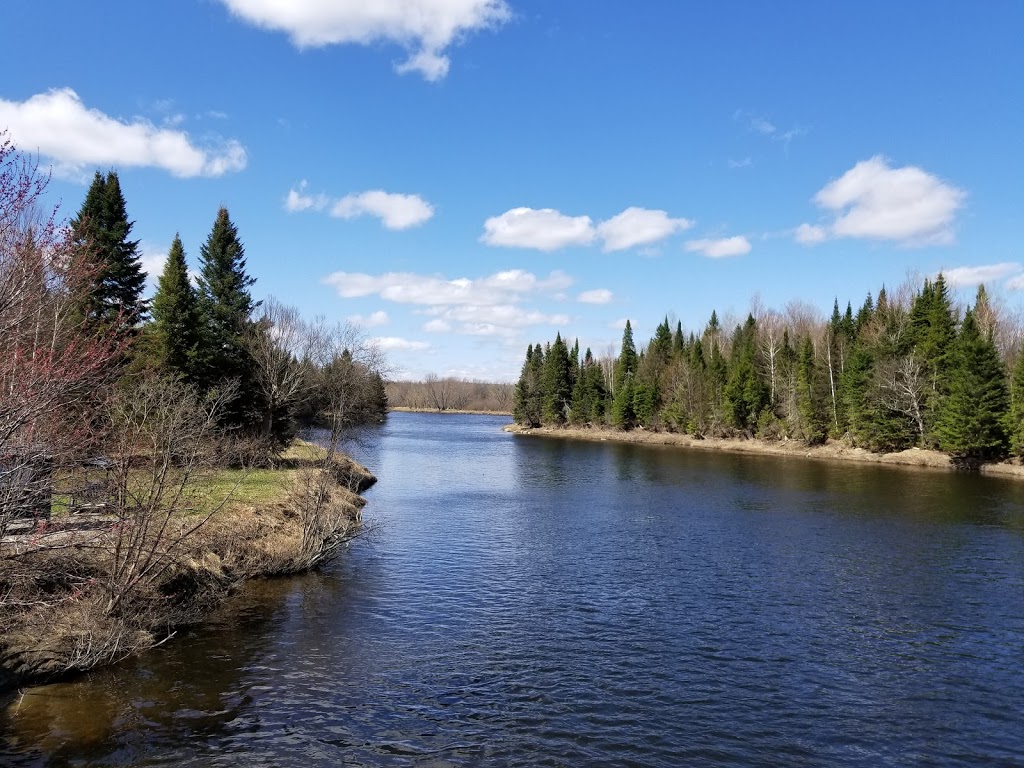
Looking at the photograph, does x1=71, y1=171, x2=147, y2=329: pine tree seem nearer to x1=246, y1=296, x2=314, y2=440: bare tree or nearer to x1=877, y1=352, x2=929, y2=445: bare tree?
x1=246, y1=296, x2=314, y2=440: bare tree

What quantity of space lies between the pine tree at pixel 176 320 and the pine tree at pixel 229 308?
108 inches

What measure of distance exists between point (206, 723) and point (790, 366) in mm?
83029

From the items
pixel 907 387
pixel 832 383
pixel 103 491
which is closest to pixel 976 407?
pixel 907 387

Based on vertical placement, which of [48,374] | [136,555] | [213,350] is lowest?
[136,555]

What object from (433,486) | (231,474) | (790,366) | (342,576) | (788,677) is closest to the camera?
(788,677)

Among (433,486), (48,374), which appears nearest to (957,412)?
(433,486)

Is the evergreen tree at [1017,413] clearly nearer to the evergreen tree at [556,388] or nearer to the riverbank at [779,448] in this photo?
the riverbank at [779,448]

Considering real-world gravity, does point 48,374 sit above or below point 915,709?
above

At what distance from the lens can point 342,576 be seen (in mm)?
20938

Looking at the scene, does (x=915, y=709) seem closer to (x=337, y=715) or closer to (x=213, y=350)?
(x=337, y=715)

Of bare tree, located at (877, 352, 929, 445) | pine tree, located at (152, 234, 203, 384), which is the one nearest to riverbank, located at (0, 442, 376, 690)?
pine tree, located at (152, 234, 203, 384)

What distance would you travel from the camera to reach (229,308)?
38.1 meters

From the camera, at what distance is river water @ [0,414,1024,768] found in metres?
11.0

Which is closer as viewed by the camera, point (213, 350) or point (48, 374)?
point (48, 374)
